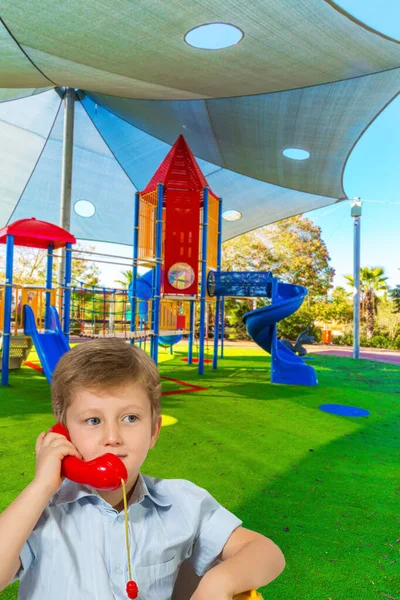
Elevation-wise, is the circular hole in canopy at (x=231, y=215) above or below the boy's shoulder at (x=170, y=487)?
above

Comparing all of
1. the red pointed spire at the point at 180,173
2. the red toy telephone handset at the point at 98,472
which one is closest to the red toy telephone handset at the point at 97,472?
the red toy telephone handset at the point at 98,472

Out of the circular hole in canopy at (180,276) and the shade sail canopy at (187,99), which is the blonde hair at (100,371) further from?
the circular hole in canopy at (180,276)

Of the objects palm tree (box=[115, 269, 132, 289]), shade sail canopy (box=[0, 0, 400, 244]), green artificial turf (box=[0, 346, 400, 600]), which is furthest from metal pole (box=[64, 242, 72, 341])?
palm tree (box=[115, 269, 132, 289])

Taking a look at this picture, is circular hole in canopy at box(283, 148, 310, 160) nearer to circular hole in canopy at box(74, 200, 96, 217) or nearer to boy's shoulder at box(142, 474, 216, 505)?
circular hole in canopy at box(74, 200, 96, 217)

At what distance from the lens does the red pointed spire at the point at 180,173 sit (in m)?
11.4

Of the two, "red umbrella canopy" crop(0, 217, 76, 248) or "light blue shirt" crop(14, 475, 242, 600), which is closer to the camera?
"light blue shirt" crop(14, 475, 242, 600)

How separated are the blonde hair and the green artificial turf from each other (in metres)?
1.50

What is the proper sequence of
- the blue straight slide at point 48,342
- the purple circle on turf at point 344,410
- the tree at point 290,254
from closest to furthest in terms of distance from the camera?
the purple circle on turf at point 344,410 → the blue straight slide at point 48,342 → the tree at point 290,254

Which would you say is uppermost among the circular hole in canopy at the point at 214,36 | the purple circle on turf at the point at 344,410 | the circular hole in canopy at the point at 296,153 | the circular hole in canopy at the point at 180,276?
the circular hole in canopy at the point at 296,153

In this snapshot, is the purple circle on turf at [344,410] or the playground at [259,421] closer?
the playground at [259,421]

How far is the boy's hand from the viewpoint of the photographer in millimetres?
1052

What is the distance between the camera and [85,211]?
16453 mm

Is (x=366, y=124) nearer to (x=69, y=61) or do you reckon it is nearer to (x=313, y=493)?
(x=69, y=61)

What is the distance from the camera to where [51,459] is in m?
1.08
